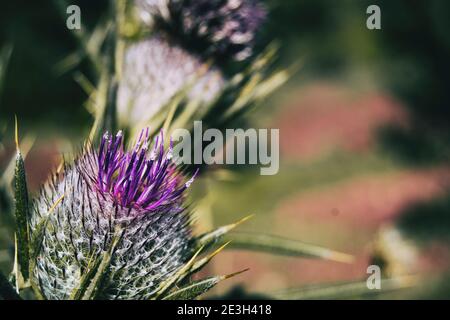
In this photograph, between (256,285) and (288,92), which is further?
(288,92)

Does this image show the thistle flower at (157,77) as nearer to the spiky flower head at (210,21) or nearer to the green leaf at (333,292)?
the spiky flower head at (210,21)

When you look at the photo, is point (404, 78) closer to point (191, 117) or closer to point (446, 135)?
point (446, 135)

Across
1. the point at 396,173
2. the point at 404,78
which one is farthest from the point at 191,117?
the point at 404,78

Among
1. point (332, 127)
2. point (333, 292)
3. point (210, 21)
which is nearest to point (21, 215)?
point (333, 292)

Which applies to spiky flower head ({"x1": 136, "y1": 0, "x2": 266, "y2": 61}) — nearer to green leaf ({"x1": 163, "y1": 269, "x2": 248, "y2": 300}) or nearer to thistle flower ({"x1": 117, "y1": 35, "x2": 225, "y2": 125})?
thistle flower ({"x1": 117, "y1": 35, "x2": 225, "y2": 125})

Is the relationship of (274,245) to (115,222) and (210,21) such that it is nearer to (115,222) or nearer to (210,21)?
(115,222)

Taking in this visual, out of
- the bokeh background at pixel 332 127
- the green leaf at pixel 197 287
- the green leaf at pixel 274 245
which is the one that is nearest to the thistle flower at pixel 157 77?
the green leaf at pixel 274 245

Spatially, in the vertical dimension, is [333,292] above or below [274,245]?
below
